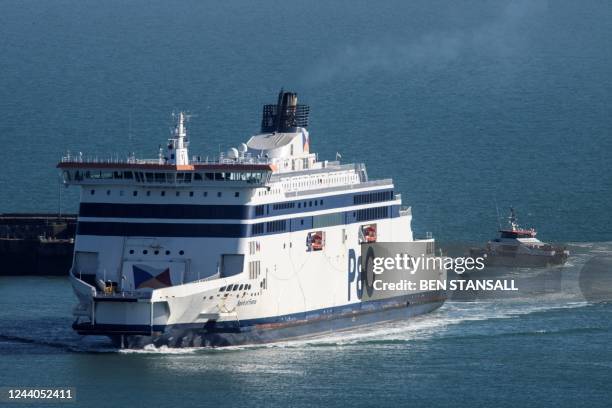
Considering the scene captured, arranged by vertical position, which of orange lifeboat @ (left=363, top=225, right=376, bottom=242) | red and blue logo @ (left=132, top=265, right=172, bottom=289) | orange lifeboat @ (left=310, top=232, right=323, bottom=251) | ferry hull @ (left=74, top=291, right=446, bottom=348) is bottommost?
ferry hull @ (left=74, top=291, right=446, bottom=348)

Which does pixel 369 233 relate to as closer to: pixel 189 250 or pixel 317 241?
pixel 317 241

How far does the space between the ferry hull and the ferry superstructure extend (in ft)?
0.13

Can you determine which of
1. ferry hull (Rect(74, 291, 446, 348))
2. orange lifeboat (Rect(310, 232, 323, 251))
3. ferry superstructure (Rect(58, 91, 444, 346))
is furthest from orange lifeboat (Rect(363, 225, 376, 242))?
ferry superstructure (Rect(58, 91, 444, 346))

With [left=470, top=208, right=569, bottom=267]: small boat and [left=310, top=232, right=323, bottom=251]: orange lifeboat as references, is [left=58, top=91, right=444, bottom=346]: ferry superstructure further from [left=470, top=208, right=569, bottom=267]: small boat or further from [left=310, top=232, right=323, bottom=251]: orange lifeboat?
[left=470, top=208, right=569, bottom=267]: small boat

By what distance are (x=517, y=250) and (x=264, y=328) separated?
1803 centimetres

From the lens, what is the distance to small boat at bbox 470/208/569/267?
3211 inches

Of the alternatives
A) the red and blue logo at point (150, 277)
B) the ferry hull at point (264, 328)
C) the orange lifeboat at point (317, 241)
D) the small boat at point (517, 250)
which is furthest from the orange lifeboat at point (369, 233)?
the small boat at point (517, 250)

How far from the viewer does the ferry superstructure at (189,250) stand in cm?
6369

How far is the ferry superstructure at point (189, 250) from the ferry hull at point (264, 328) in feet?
0.13

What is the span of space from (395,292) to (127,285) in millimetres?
11729

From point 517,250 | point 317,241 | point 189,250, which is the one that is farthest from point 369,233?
point 517,250

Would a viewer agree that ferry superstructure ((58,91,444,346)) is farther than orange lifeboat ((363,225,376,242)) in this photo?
No

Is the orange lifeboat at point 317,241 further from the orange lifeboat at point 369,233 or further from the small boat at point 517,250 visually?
the small boat at point 517,250

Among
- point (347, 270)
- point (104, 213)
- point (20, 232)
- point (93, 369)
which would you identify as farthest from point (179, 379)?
point (20, 232)
